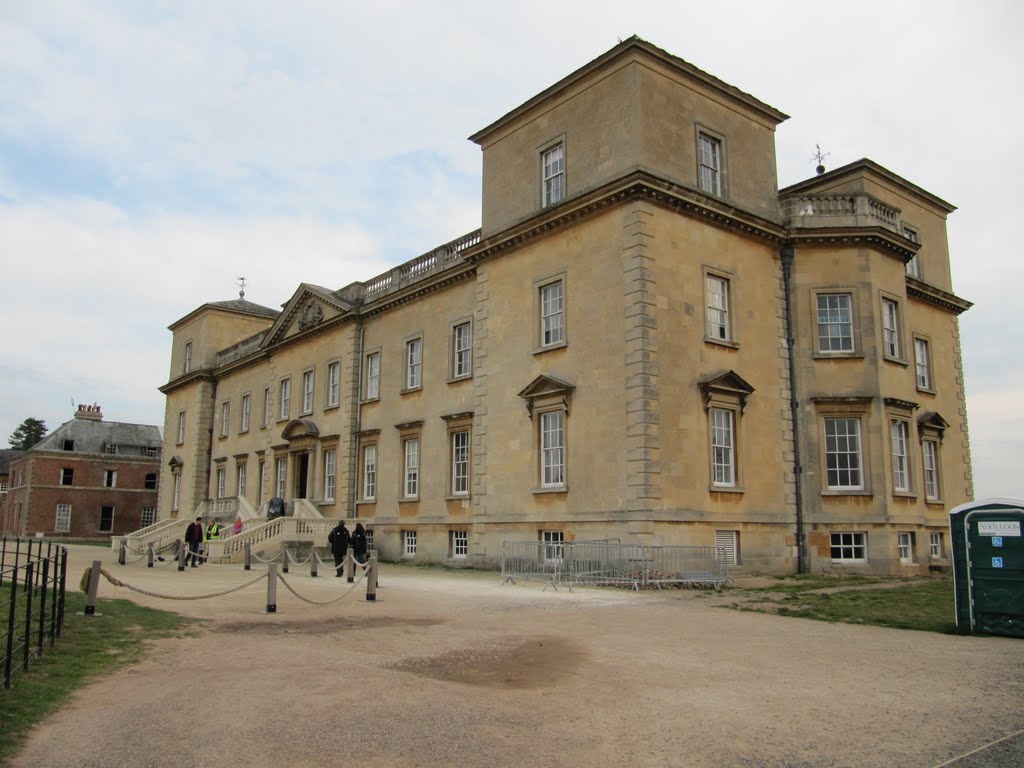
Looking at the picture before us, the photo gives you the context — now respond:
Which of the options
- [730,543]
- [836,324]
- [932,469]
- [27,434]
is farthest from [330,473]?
[27,434]

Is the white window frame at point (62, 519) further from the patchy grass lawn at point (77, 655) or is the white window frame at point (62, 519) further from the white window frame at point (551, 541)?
the patchy grass lawn at point (77, 655)

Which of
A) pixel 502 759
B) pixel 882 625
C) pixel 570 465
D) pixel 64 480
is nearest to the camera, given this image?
pixel 502 759

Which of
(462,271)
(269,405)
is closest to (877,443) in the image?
(462,271)

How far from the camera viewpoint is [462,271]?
28297 millimetres

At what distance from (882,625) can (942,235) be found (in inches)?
892

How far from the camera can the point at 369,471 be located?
3250cm

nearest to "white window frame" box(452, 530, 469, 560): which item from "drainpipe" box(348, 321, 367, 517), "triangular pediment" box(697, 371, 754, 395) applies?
"drainpipe" box(348, 321, 367, 517)

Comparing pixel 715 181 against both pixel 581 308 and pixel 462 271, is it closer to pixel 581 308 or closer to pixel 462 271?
pixel 581 308

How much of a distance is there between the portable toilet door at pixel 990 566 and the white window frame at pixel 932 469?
15.7m

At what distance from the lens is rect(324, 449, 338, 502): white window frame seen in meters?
34.1

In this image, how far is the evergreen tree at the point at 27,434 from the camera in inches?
4134

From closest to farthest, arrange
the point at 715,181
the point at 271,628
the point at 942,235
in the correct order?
the point at 271,628, the point at 715,181, the point at 942,235

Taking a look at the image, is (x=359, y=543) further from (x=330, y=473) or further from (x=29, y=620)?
(x=29, y=620)

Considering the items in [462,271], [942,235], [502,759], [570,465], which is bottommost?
[502,759]
